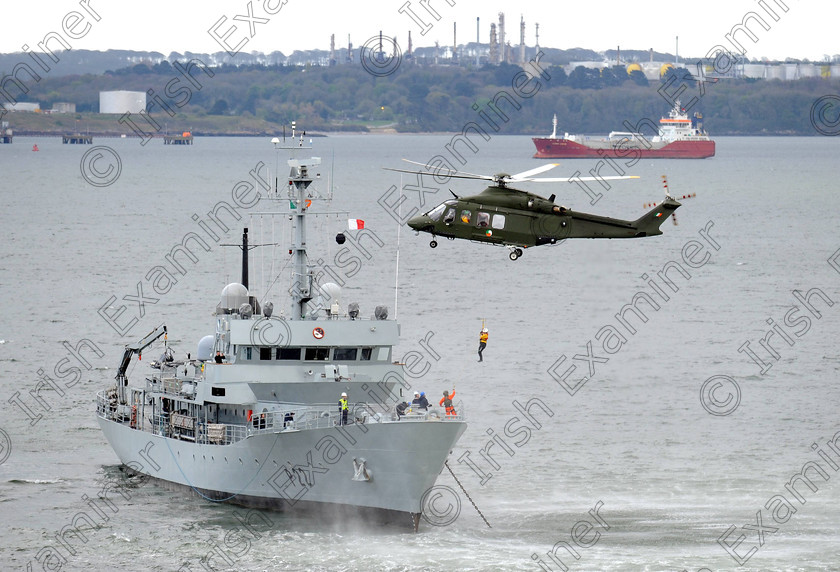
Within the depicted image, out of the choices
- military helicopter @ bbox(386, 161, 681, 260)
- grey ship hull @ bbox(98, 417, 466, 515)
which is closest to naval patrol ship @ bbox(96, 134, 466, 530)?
grey ship hull @ bbox(98, 417, 466, 515)

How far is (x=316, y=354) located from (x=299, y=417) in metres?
2.52

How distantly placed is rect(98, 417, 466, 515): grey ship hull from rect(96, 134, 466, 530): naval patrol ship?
32mm

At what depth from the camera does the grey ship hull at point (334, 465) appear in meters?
42.4

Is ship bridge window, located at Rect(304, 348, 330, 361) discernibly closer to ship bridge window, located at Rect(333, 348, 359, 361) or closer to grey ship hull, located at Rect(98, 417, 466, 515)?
ship bridge window, located at Rect(333, 348, 359, 361)

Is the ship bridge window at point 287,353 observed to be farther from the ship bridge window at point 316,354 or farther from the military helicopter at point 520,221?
the military helicopter at point 520,221

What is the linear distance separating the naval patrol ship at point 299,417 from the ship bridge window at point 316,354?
1.3 inches

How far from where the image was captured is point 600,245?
44.7 metres

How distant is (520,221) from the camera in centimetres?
4341

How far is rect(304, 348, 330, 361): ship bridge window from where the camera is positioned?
4578 cm

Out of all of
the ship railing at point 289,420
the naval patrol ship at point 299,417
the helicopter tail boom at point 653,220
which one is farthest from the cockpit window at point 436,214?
the helicopter tail boom at point 653,220

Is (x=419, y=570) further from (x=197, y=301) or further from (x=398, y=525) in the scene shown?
(x=197, y=301)

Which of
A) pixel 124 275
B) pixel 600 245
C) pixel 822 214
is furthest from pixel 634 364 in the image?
pixel 822 214

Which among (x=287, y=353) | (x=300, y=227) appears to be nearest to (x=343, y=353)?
(x=287, y=353)

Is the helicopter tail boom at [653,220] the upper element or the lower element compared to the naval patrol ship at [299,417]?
upper
